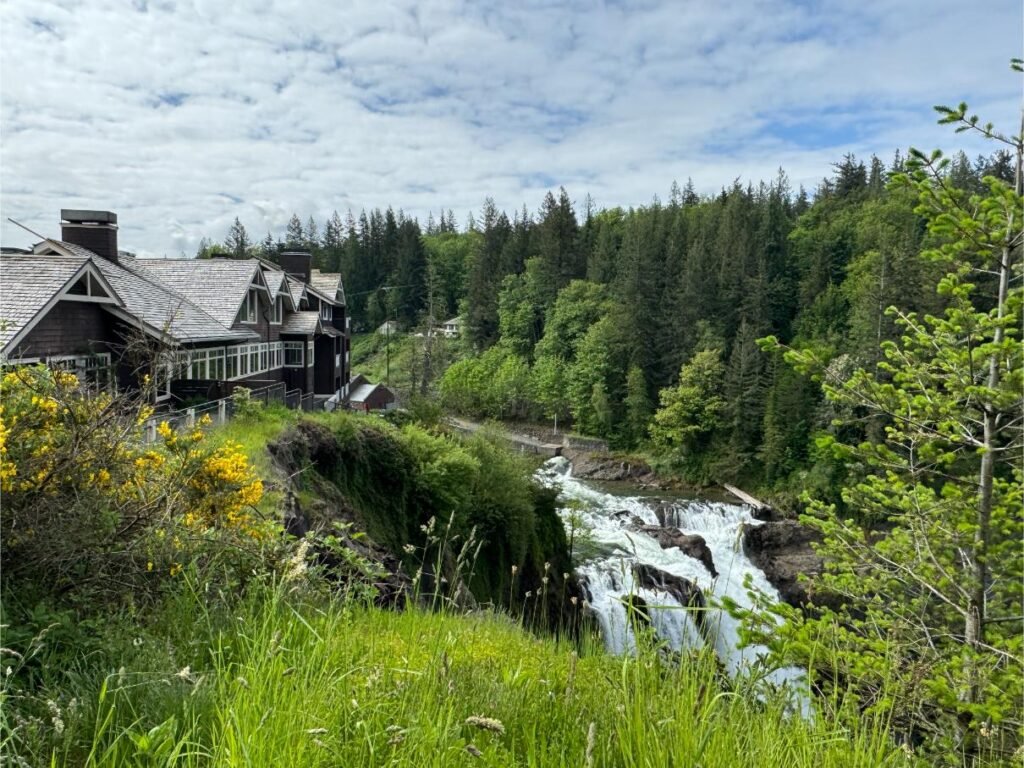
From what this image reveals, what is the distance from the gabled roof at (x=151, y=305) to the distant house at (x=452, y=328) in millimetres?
59262

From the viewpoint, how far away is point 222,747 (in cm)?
175

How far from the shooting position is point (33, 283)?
14312mm

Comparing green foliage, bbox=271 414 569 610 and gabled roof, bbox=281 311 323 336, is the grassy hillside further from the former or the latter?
gabled roof, bbox=281 311 323 336

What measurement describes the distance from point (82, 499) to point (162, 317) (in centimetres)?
1815

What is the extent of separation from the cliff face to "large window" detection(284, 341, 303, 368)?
15.1 m

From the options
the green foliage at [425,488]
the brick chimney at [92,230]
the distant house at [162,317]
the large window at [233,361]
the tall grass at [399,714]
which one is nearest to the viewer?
the tall grass at [399,714]

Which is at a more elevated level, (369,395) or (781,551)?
(369,395)

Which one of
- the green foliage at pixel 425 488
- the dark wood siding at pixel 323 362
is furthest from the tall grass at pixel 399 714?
the dark wood siding at pixel 323 362

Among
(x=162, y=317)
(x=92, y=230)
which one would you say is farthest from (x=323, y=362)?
(x=162, y=317)

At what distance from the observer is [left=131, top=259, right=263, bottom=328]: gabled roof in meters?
23.8

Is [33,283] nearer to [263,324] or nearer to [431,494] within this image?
[431,494]

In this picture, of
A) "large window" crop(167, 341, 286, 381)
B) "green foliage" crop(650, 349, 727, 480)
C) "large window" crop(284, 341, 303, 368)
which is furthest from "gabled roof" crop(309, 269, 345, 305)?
"green foliage" crop(650, 349, 727, 480)

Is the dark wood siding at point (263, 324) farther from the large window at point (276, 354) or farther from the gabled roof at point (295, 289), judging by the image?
the gabled roof at point (295, 289)

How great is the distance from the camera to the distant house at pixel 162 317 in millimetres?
13742
